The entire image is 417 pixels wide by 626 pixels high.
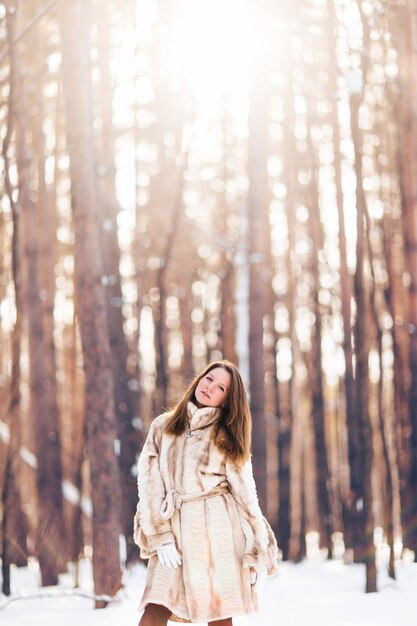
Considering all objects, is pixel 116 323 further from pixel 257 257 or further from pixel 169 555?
pixel 169 555

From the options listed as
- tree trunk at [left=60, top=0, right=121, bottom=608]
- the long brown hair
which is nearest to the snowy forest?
tree trunk at [left=60, top=0, right=121, bottom=608]

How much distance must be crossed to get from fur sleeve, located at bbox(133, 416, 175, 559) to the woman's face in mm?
272

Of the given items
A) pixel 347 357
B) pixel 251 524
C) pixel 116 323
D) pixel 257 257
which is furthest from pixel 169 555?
pixel 347 357

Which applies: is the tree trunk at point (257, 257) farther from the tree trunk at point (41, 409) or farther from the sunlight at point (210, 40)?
the tree trunk at point (41, 409)

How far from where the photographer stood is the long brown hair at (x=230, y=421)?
14.9ft

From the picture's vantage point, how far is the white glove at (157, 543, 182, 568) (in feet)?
14.3

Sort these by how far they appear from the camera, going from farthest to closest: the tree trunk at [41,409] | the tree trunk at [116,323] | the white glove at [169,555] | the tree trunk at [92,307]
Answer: the tree trunk at [116,323] → the tree trunk at [41,409] → the tree trunk at [92,307] → the white glove at [169,555]

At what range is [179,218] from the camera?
12406mm

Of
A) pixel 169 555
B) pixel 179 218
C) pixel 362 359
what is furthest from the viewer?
pixel 179 218

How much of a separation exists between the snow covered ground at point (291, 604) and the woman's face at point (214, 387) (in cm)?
319

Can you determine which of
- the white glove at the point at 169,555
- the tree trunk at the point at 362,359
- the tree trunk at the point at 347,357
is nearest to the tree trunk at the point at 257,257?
the tree trunk at the point at 347,357

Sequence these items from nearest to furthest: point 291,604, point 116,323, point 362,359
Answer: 1. point 291,604
2. point 362,359
3. point 116,323

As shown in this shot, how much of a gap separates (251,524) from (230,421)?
46 cm

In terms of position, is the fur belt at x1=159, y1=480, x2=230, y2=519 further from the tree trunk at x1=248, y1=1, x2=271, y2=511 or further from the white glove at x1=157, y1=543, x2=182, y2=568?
the tree trunk at x1=248, y1=1, x2=271, y2=511
